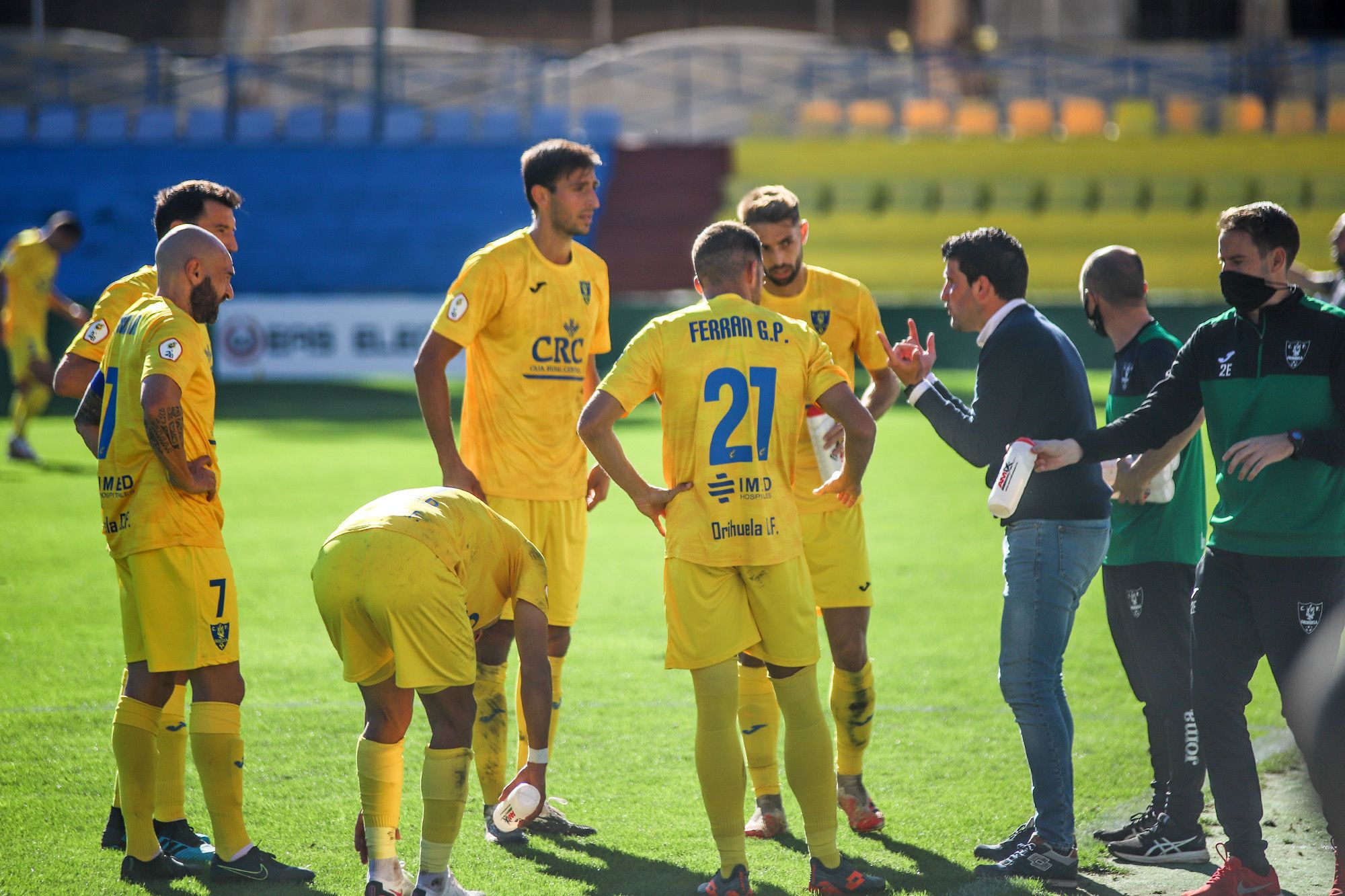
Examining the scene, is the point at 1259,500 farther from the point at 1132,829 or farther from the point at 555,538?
the point at 555,538

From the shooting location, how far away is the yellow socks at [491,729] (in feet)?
15.9

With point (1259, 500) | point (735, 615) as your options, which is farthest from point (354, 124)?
point (1259, 500)

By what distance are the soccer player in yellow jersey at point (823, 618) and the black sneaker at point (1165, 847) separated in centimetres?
87

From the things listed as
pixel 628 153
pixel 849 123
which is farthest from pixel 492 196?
pixel 849 123

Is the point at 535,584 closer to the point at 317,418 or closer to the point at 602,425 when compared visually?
the point at 602,425

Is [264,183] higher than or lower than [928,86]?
lower

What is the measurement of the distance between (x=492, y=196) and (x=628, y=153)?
3.28m

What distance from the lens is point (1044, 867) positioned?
4.47m

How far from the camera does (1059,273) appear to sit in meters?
24.8

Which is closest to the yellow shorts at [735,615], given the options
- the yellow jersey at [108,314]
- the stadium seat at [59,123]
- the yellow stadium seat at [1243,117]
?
the yellow jersey at [108,314]

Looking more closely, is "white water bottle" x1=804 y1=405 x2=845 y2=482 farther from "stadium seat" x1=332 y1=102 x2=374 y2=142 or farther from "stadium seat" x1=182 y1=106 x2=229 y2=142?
"stadium seat" x1=182 y1=106 x2=229 y2=142

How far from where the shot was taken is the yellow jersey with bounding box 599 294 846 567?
14.2ft

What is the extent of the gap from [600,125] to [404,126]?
12.9 feet

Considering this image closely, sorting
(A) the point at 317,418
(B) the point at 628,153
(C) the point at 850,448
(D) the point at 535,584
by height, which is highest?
(B) the point at 628,153
